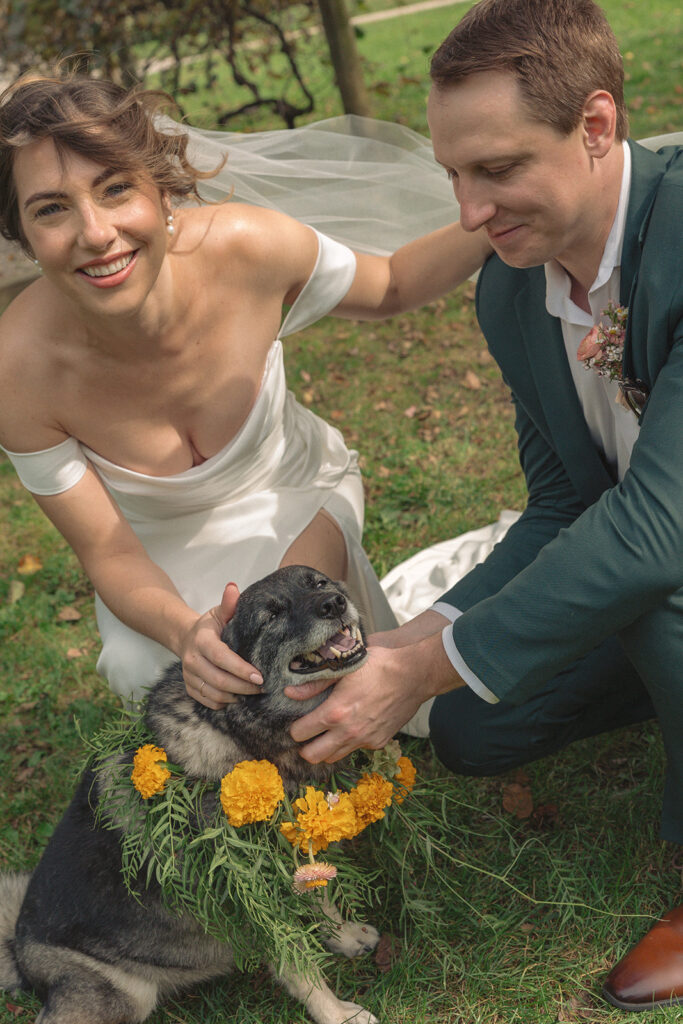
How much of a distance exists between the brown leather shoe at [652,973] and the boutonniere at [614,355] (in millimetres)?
1443

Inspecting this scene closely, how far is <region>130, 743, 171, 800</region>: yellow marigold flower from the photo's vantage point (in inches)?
98.6

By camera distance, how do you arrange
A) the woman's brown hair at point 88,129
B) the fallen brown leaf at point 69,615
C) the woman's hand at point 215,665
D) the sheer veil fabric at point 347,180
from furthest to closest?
the fallen brown leaf at point 69,615, the sheer veil fabric at point 347,180, the woman's brown hair at point 88,129, the woman's hand at point 215,665

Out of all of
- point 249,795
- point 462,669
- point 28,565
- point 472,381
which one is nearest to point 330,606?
point 462,669

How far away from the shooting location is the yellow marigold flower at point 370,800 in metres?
2.51

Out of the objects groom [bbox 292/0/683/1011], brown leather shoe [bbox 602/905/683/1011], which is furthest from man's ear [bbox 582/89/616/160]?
brown leather shoe [bbox 602/905/683/1011]

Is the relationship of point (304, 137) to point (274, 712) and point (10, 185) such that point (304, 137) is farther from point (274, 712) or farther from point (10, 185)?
point (274, 712)

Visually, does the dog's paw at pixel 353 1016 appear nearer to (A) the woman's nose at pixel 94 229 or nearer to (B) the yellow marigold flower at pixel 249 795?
(B) the yellow marigold flower at pixel 249 795

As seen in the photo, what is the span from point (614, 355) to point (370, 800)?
1405 mm

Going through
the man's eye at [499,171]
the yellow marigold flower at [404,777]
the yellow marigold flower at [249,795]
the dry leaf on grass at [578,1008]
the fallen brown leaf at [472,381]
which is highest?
the man's eye at [499,171]

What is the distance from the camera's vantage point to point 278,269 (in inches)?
132

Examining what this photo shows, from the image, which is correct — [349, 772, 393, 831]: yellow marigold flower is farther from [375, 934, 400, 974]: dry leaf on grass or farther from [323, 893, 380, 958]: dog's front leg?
[375, 934, 400, 974]: dry leaf on grass

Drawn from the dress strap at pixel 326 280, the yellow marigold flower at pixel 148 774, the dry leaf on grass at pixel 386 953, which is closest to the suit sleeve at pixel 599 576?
the yellow marigold flower at pixel 148 774

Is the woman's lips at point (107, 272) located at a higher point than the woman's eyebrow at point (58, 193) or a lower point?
lower

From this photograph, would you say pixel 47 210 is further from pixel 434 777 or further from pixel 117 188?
pixel 434 777
